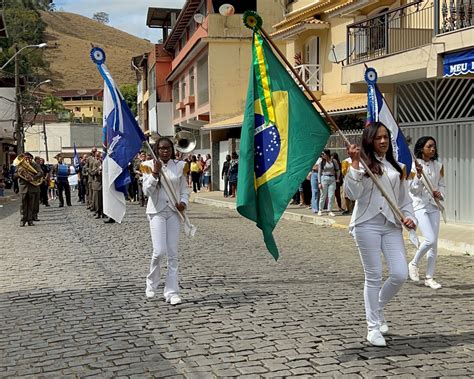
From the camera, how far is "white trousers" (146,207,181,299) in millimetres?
7742

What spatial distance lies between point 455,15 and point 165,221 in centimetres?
983

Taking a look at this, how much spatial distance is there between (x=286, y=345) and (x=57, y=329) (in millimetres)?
2266

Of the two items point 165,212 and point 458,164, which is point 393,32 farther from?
point 165,212

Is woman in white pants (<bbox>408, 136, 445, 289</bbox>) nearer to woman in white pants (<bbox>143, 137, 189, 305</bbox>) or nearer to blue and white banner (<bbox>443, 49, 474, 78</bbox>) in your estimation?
woman in white pants (<bbox>143, 137, 189, 305</bbox>)

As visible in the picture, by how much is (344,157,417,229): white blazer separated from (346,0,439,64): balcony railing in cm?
1115

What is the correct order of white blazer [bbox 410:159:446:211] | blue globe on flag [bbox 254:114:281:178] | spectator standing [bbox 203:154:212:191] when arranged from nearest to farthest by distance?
blue globe on flag [bbox 254:114:281:178] → white blazer [bbox 410:159:446:211] → spectator standing [bbox 203:154:212:191]

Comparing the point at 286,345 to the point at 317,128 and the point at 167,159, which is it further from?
the point at 167,159

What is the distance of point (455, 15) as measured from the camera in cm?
1497

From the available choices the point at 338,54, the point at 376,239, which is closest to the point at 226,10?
the point at 338,54

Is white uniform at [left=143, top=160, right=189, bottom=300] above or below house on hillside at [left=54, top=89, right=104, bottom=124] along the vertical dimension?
below

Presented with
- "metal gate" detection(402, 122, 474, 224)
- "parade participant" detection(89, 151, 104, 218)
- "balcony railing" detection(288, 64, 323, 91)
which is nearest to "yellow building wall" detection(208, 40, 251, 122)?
"balcony railing" detection(288, 64, 323, 91)

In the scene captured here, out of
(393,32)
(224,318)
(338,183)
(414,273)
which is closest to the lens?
(224,318)

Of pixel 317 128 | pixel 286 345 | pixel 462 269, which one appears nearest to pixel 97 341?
pixel 286 345

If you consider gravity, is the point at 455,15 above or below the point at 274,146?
above
